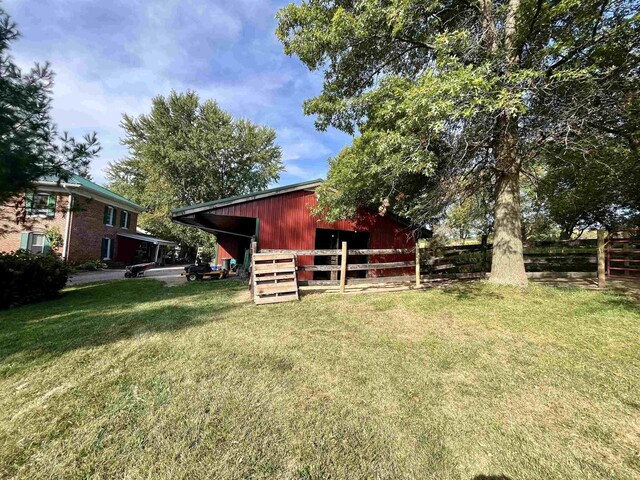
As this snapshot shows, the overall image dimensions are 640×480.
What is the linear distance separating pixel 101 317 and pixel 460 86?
831 cm

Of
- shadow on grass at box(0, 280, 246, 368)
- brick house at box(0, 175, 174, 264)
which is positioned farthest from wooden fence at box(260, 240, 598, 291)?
brick house at box(0, 175, 174, 264)

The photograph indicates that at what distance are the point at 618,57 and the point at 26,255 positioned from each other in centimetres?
1671

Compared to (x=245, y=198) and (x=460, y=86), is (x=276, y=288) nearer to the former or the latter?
(x=245, y=198)

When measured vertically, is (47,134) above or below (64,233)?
above

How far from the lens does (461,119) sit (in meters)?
6.75

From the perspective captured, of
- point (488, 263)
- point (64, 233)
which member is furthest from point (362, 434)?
point (64, 233)

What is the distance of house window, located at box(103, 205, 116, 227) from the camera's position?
2102 cm

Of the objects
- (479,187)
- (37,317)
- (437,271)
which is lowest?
(37,317)

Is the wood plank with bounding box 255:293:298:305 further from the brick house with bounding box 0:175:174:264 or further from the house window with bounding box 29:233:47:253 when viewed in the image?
the house window with bounding box 29:233:47:253

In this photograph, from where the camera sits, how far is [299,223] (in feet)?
35.8

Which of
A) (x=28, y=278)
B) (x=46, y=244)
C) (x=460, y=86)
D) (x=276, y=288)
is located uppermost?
(x=460, y=86)

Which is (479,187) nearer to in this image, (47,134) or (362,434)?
(362,434)

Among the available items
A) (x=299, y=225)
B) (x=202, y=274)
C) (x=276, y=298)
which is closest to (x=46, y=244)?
(x=202, y=274)

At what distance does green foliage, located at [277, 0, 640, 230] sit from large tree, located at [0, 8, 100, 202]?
6.32 meters
